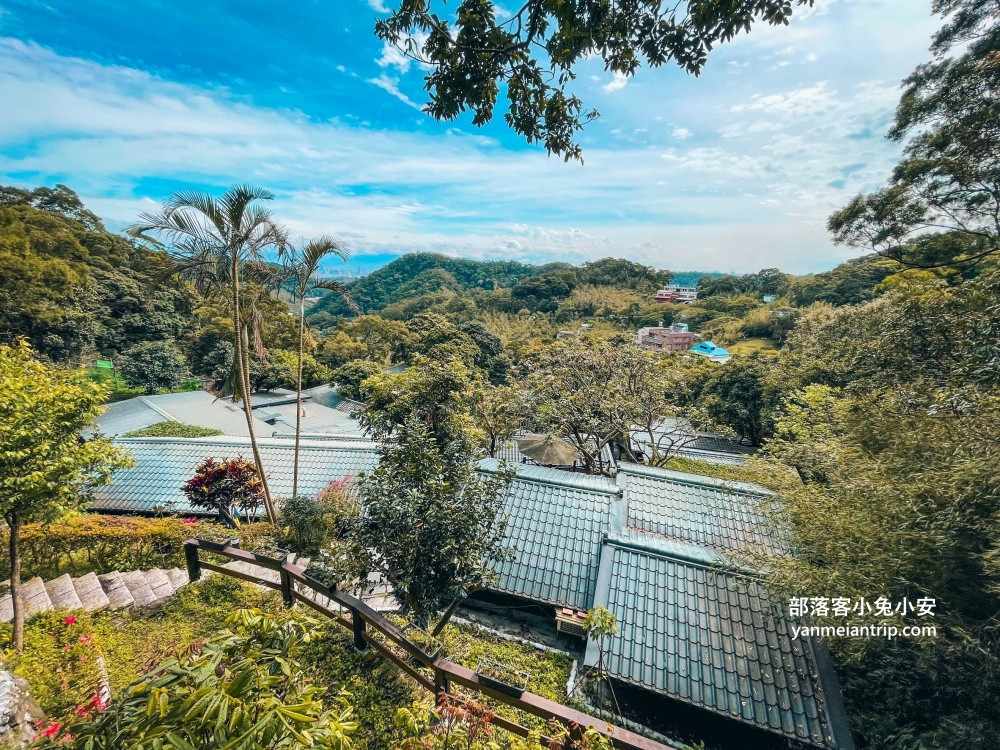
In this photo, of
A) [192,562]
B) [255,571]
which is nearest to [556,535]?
[255,571]

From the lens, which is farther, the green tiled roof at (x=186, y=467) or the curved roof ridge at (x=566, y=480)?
the green tiled roof at (x=186, y=467)

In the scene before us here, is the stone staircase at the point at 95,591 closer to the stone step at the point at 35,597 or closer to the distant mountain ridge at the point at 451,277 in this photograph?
the stone step at the point at 35,597

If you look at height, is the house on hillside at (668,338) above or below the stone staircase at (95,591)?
above

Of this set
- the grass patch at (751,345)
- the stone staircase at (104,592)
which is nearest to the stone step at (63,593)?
the stone staircase at (104,592)

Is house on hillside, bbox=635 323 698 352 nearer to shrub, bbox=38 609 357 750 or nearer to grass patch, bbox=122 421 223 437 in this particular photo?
grass patch, bbox=122 421 223 437

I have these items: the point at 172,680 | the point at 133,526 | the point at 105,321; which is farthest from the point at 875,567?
the point at 105,321

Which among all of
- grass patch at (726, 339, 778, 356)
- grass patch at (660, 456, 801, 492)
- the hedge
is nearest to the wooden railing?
the hedge

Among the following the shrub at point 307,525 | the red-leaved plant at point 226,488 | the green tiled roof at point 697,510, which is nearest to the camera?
the green tiled roof at point 697,510

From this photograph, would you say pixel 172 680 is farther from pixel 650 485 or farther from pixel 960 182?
pixel 960 182
